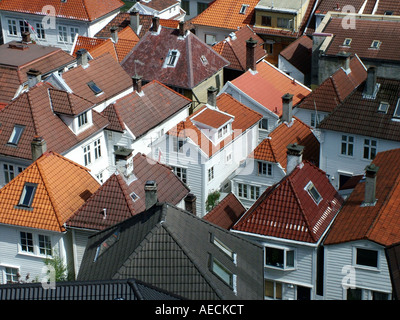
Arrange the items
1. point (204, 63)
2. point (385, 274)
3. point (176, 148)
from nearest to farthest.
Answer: point (385, 274) → point (176, 148) → point (204, 63)

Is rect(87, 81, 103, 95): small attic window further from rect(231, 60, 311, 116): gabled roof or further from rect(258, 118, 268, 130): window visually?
rect(258, 118, 268, 130): window

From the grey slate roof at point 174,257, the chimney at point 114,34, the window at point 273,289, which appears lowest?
the window at point 273,289

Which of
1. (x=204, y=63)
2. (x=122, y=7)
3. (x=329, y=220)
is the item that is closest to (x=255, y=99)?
(x=204, y=63)

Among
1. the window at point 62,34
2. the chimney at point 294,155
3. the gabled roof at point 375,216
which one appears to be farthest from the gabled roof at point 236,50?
the gabled roof at point 375,216

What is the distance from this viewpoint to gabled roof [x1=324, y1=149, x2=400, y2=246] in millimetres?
43125

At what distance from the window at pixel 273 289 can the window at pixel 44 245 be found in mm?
12595

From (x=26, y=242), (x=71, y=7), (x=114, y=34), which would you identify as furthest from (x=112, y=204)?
(x=71, y=7)

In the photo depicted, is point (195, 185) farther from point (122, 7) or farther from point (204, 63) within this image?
point (122, 7)

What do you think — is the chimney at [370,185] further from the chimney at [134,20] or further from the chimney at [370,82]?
the chimney at [134,20]

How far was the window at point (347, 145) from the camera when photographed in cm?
5603

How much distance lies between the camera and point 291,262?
46.0m

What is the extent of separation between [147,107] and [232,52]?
1587cm

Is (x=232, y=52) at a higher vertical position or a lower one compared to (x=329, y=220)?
higher
